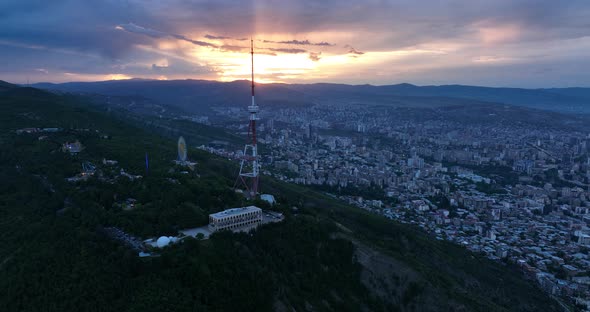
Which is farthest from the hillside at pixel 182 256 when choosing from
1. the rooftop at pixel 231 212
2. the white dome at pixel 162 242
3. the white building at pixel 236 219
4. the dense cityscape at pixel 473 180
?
the dense cityscape at pixel 473 180

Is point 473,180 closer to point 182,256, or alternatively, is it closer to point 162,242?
point 162,242

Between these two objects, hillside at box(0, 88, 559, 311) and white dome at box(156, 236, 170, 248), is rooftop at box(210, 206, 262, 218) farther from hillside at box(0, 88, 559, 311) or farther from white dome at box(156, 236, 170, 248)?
white dome at box(156, 236, 170, 248)

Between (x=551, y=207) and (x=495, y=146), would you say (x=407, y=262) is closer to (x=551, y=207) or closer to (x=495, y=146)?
(x=551, y=207)

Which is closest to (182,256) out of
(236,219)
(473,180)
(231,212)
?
(236,219)

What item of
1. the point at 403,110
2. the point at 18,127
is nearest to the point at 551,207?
the point at 18,127

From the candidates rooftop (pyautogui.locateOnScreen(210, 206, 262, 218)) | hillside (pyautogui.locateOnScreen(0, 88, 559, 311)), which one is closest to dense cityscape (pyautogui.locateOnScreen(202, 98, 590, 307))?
hillside (pyautogui.locateOnScreen(0, 88, 559, 311))

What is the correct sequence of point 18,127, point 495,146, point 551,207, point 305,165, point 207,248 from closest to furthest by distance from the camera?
1. point 207,248
2. point 18,127
3. point 551,207
4. point 305,165
5. point 495,146
